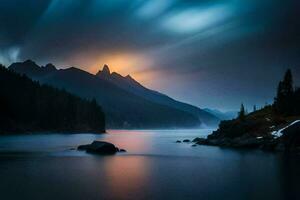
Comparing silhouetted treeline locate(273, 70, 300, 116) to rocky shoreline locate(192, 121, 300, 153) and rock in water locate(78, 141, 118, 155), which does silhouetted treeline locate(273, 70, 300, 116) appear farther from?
rock in water locate(78, 141, 118, 155)

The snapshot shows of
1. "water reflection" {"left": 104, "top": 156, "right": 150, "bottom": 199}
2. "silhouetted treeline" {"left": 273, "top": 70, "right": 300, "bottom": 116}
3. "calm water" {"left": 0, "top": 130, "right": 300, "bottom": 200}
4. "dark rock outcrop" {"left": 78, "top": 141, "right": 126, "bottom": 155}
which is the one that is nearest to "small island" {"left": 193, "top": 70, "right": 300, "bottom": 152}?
"silhouetted treeline" {"left": 273, "top": 70, "right": 300, "bottom": 116}

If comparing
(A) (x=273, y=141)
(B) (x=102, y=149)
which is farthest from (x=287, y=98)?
(B) (x=102, y=149)

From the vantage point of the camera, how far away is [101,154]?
8712 centimetres

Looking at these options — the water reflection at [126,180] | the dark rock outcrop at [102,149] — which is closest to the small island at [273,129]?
the dark rock outcrop at [102,149]

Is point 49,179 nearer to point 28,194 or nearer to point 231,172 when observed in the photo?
point 28,194

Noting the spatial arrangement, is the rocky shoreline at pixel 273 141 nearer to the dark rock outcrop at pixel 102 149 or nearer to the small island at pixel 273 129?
the small island at pixel 273 129

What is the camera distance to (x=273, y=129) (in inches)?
4230

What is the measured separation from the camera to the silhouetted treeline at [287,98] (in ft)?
432

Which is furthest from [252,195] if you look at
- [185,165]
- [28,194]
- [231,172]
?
[185,165]

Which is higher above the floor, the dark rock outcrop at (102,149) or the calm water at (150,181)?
the dark rock outcrop at (102,149)

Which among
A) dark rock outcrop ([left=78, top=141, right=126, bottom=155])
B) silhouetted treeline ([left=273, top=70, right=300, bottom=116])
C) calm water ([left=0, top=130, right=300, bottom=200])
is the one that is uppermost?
silhouetted treeline ([left=273, top=70, right=300, bottom=116])

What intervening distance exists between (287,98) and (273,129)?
107 ft

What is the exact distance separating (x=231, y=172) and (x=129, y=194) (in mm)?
23785

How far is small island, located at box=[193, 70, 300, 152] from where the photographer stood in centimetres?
9488
